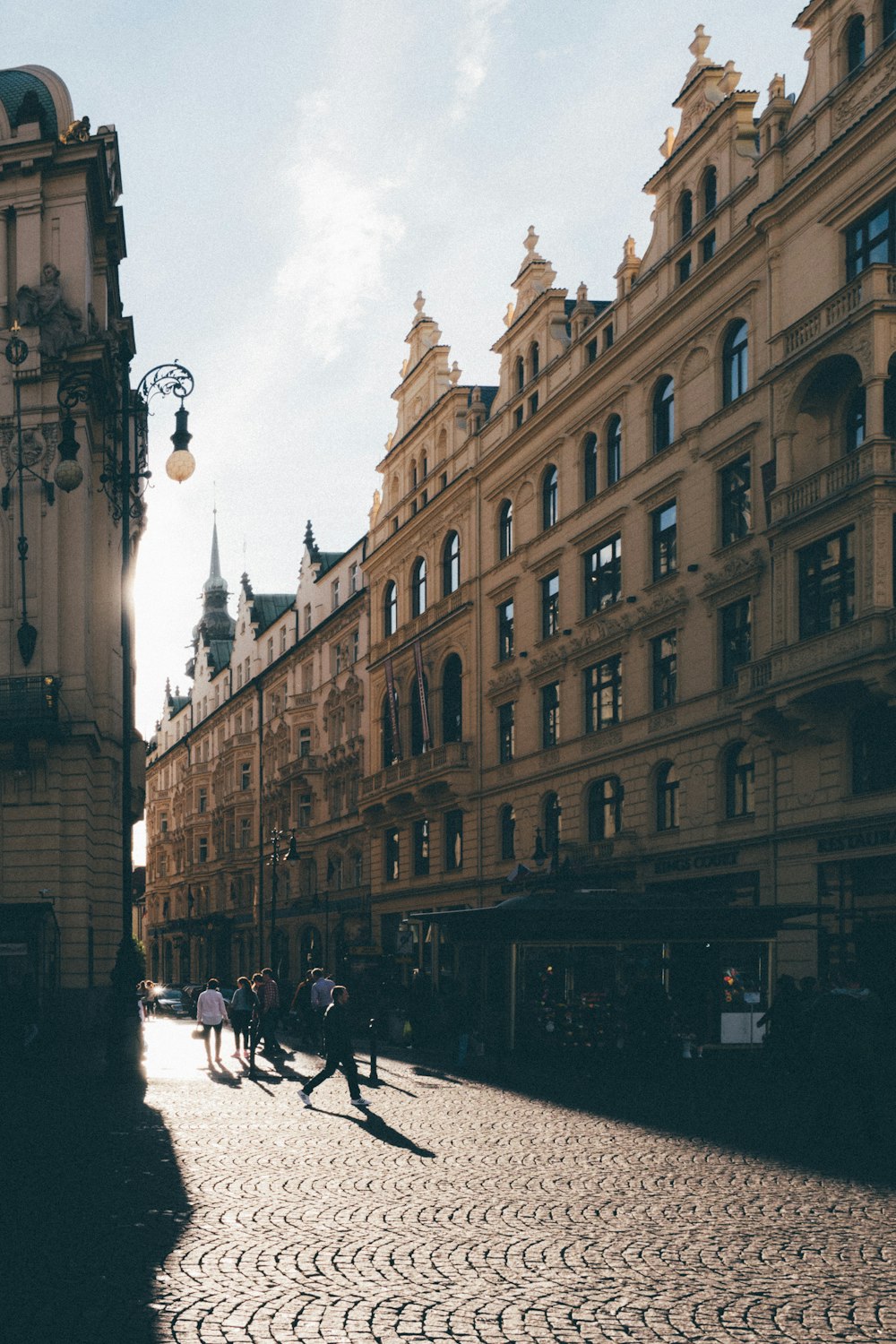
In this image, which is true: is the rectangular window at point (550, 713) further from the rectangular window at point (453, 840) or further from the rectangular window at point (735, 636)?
the rectangular window at point (735, 636)

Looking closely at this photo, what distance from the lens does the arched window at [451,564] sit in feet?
165

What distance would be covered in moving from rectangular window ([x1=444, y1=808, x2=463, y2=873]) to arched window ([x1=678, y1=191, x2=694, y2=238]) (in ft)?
68.6

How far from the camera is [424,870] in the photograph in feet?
170

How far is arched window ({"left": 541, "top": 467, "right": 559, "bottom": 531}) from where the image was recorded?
4266 centimetres

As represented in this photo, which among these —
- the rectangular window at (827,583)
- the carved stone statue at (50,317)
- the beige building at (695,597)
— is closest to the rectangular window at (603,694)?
the beige building at (695,597)

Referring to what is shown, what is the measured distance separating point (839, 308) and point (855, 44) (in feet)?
18.7

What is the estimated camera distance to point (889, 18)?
2694 centimetres

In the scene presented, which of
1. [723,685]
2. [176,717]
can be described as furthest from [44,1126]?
[176,717]

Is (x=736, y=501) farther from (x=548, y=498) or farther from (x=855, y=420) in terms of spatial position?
(x=548, y=498)

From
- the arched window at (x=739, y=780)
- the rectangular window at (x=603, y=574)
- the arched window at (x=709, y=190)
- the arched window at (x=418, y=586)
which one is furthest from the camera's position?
the arched window at (x=418, y=586)

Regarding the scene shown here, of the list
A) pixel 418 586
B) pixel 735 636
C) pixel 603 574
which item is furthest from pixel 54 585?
pixel 418 586

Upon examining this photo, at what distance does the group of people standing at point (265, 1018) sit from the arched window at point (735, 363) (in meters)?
15.5

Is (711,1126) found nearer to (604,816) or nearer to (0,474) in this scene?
(604,816)

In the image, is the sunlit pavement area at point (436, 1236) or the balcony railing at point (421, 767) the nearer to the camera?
the sunlit pavement area at point (436, 1236)
